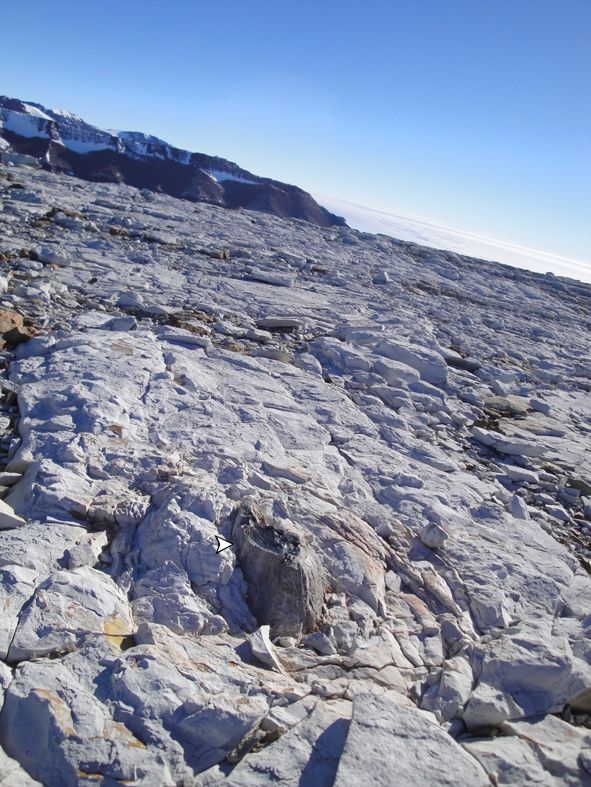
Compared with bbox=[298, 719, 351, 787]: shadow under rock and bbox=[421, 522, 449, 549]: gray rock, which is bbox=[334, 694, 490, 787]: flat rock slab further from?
bbox=[421, 522, 449, 549]: gray rock

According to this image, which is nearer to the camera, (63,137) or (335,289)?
(335,289)

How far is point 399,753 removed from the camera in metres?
1.73

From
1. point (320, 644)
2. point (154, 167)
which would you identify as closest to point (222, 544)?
point (320, 644)

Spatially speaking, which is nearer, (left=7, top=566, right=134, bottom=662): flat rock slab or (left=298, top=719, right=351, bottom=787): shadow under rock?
(left=298, top=719, right=351, bottom=787): shadow under rock

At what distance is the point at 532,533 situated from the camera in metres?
3.57

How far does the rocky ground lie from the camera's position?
176cm

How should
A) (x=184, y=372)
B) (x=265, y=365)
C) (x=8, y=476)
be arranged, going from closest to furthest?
(x=8, y=476) → (x=184, y=372) → (x=265, y=365)

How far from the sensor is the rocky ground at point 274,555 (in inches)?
69.2

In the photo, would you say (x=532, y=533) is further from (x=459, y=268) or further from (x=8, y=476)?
(x=459, y=268)

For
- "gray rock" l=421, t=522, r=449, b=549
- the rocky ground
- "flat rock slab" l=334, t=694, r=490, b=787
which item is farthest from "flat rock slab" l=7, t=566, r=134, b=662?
"gray rock" l=421, t=522, r=449, b=549

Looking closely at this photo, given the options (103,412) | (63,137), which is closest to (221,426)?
(103,412)

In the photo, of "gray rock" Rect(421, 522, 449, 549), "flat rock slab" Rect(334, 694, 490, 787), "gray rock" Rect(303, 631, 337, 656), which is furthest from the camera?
"gray rock" Rect(421, 522, 449, 549)

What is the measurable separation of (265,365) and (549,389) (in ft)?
13.1

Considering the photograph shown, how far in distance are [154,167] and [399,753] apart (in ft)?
177
